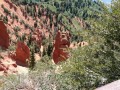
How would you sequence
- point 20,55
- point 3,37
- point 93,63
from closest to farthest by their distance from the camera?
point 93,63 < point 20,55 < point 3,37

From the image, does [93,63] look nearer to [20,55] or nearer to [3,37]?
[20,55]

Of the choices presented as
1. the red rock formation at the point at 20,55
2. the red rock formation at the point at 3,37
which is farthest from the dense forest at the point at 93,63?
the red rock formation at the point at 3,37

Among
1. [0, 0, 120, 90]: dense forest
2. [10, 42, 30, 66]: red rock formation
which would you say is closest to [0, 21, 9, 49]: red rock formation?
[10, 42, 30, 66]: red rock formation

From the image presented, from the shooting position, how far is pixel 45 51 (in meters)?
88.6

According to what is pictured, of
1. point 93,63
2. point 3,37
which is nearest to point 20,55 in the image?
point 3,37

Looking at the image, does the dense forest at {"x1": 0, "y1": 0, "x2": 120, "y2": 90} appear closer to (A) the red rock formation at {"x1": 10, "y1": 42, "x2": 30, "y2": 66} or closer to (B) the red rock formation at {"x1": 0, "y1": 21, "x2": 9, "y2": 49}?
(A) the red rock formation at {"x1": 10, "y1": 42, "x2": 30, "y2": 66}

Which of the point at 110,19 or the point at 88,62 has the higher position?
the point at 110,19

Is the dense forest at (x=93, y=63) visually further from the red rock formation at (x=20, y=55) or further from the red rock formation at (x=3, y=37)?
the red rock formation at (x=3, y=37)

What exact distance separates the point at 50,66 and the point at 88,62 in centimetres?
234

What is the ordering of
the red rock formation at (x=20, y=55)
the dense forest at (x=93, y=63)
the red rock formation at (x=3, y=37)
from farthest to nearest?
1. the red rock formation at (x=3, y=37)
2. the red rock formation at (x=20, y=55)
3. the dense forest at (x=93, y=63)

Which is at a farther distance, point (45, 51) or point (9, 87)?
point (45, 51)

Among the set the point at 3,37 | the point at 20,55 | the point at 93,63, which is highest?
the point at 93,63

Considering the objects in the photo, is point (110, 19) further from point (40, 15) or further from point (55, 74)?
point (40, 15)

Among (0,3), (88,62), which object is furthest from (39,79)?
(0,3)
